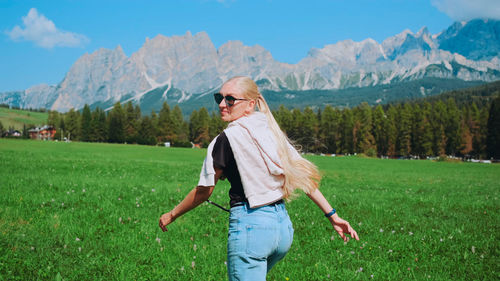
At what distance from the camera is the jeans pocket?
3195 mm

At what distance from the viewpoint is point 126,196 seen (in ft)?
39.2

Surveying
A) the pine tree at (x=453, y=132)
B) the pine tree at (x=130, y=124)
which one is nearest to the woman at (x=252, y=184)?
the pine tree at (x=453, y=132)

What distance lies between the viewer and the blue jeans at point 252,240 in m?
3.20

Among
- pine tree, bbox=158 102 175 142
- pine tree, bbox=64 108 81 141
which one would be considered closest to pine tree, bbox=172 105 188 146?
pine tree, bbox=158 102 175 142

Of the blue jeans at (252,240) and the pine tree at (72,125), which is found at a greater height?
the pine tree at (72,125)

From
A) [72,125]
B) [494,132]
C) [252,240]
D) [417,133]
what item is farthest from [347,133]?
Result: [252,240]

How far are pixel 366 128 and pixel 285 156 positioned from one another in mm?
118644

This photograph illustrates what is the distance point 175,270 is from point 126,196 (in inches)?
255

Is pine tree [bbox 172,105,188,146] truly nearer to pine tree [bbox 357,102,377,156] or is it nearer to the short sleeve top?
pine tree [bbox 357,102,377,156]

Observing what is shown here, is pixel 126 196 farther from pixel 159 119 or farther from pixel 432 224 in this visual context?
pixel 159 119

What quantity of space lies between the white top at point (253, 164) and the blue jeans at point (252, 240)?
0.39 feet

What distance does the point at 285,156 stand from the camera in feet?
11.5

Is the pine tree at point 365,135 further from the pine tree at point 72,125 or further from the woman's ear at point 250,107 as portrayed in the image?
the woman's ear at point 250,107

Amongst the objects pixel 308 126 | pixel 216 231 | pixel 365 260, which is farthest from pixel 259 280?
pixel 308 126
